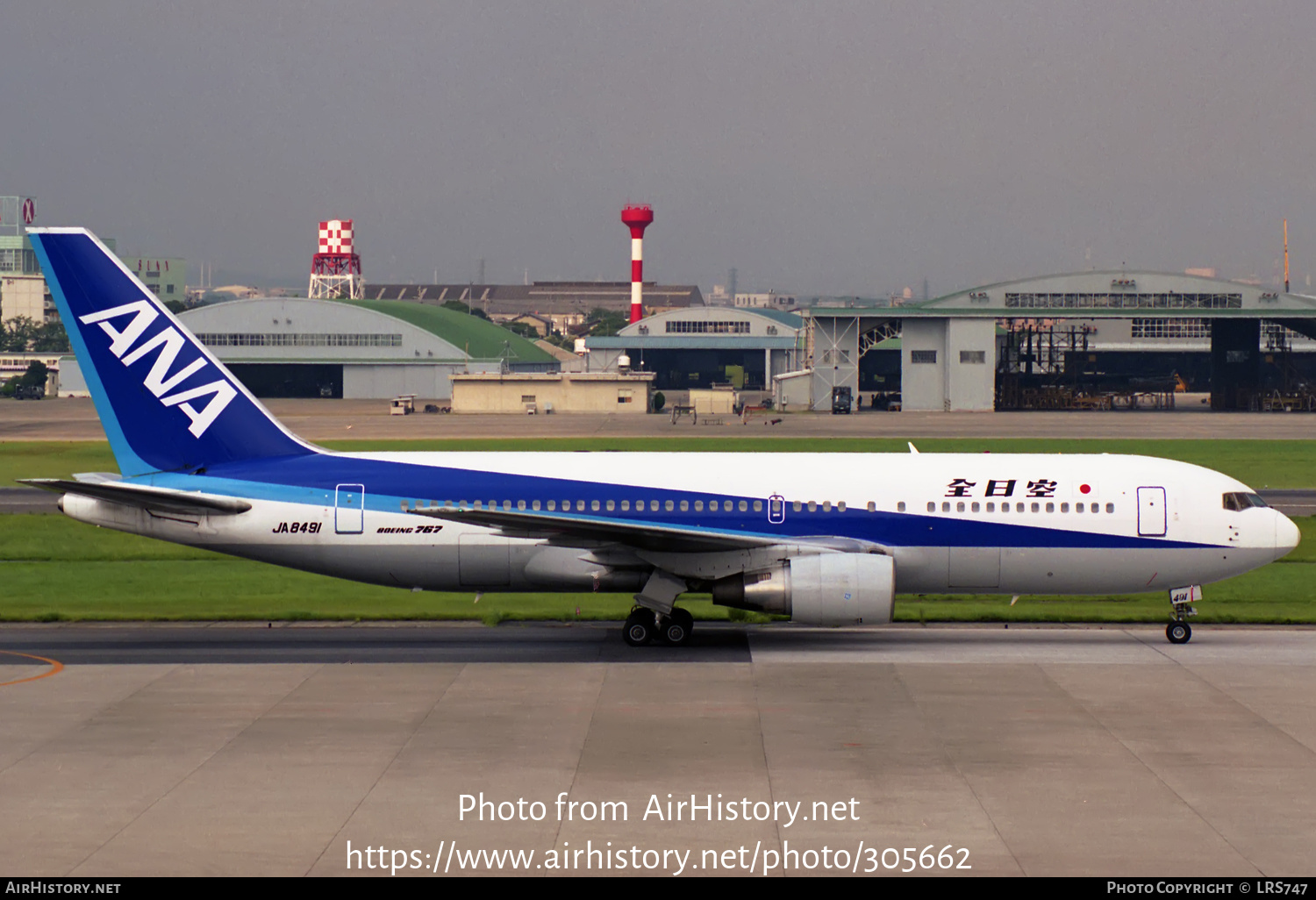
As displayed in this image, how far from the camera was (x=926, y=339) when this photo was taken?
125062mm

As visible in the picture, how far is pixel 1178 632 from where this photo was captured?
29938mm

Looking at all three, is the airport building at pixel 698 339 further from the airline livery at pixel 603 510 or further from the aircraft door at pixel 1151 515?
the aircraft door at pixel 1151 515

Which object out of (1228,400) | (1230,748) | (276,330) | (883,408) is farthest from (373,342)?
(1230,748)

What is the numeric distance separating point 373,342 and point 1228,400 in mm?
90792

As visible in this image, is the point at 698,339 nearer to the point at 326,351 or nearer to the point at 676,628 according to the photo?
the point at 326,351

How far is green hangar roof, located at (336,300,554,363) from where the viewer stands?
16475 cm

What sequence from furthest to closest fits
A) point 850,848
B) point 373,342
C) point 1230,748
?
point 373,342 < point 1230,748 < point 850,848

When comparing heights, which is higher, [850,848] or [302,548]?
[302,548]

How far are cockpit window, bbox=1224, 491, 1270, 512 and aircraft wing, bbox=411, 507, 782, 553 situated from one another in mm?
9903

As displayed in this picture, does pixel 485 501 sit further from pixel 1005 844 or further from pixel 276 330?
pixel 276 330

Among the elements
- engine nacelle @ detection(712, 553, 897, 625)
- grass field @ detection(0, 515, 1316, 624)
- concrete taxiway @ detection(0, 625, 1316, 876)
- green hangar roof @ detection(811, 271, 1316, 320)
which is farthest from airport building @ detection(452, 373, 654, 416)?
engine nacelle @ detection(712, 553, 897, 625)

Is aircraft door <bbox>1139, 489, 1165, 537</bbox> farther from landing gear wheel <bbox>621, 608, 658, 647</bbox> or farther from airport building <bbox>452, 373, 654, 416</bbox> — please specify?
airport building <bbox>452, 373, 654, 416</bbox>

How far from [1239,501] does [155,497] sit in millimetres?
23112

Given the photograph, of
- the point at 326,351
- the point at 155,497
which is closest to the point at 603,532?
the point at 155,497
